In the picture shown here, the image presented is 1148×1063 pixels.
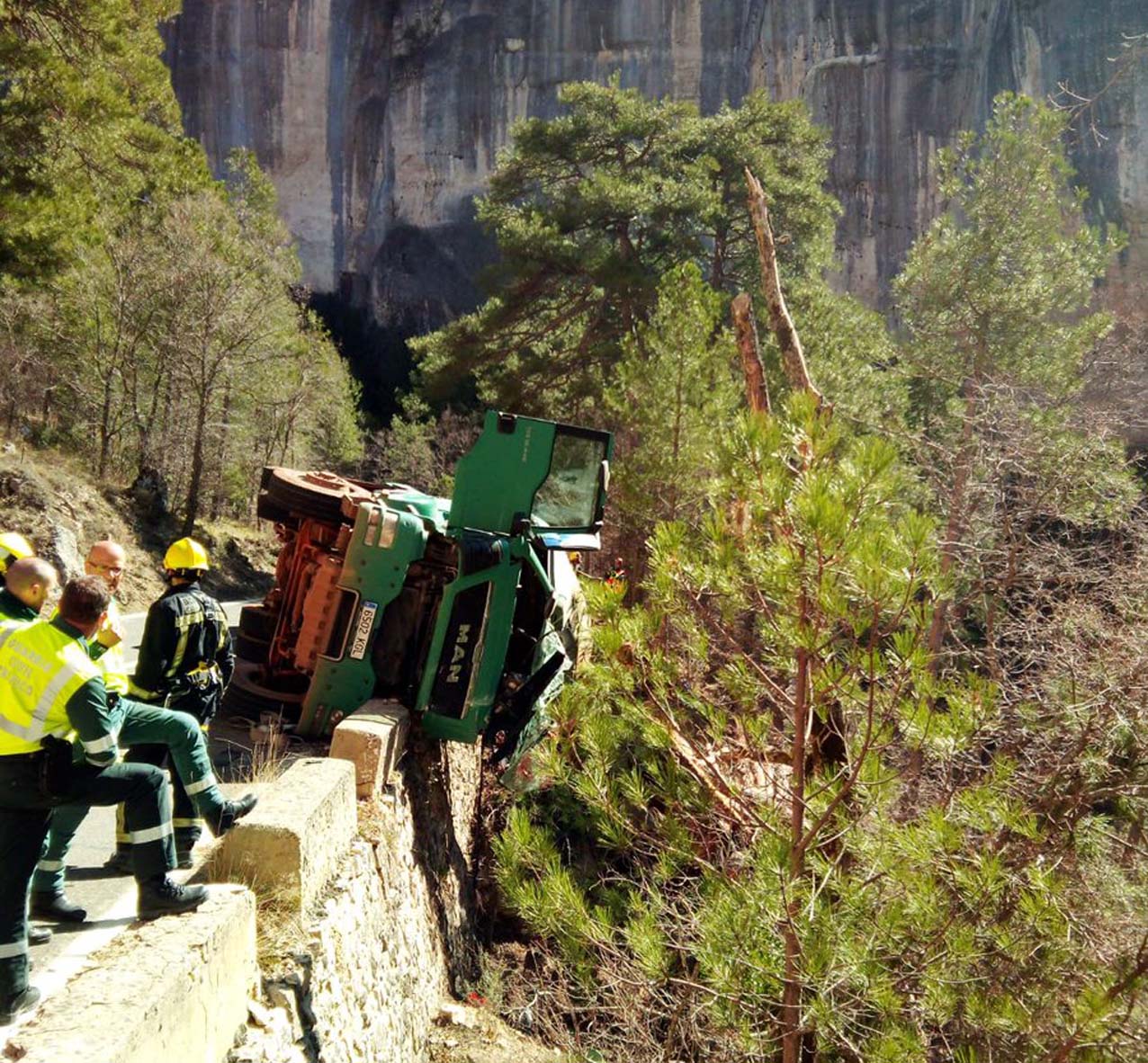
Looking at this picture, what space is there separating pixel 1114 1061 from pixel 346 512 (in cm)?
515

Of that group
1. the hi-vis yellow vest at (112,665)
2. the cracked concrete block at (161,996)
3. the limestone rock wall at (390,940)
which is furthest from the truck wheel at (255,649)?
the cracked concrete block at (161,996)

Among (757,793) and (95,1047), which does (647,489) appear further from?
(95,1047)

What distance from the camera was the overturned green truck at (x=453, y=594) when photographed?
669 cm

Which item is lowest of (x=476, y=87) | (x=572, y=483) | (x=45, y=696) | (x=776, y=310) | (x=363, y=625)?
(x=363, y=625)

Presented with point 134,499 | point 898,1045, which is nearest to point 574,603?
point 898,1045

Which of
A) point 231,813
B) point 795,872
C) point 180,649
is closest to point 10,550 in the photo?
point 180,649

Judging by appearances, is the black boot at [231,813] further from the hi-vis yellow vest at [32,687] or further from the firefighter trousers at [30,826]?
the hi-vis yellow vest at [32,687]

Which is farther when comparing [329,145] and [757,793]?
[329,145]

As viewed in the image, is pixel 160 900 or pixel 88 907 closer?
pixel 160 900

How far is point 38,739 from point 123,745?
912 mm

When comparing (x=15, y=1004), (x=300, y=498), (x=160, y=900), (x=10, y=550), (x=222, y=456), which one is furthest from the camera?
(x=222, y=456)

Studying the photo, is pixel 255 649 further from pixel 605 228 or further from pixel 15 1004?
pixel 605 228

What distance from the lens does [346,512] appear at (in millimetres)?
6953

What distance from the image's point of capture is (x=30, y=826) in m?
3.55
